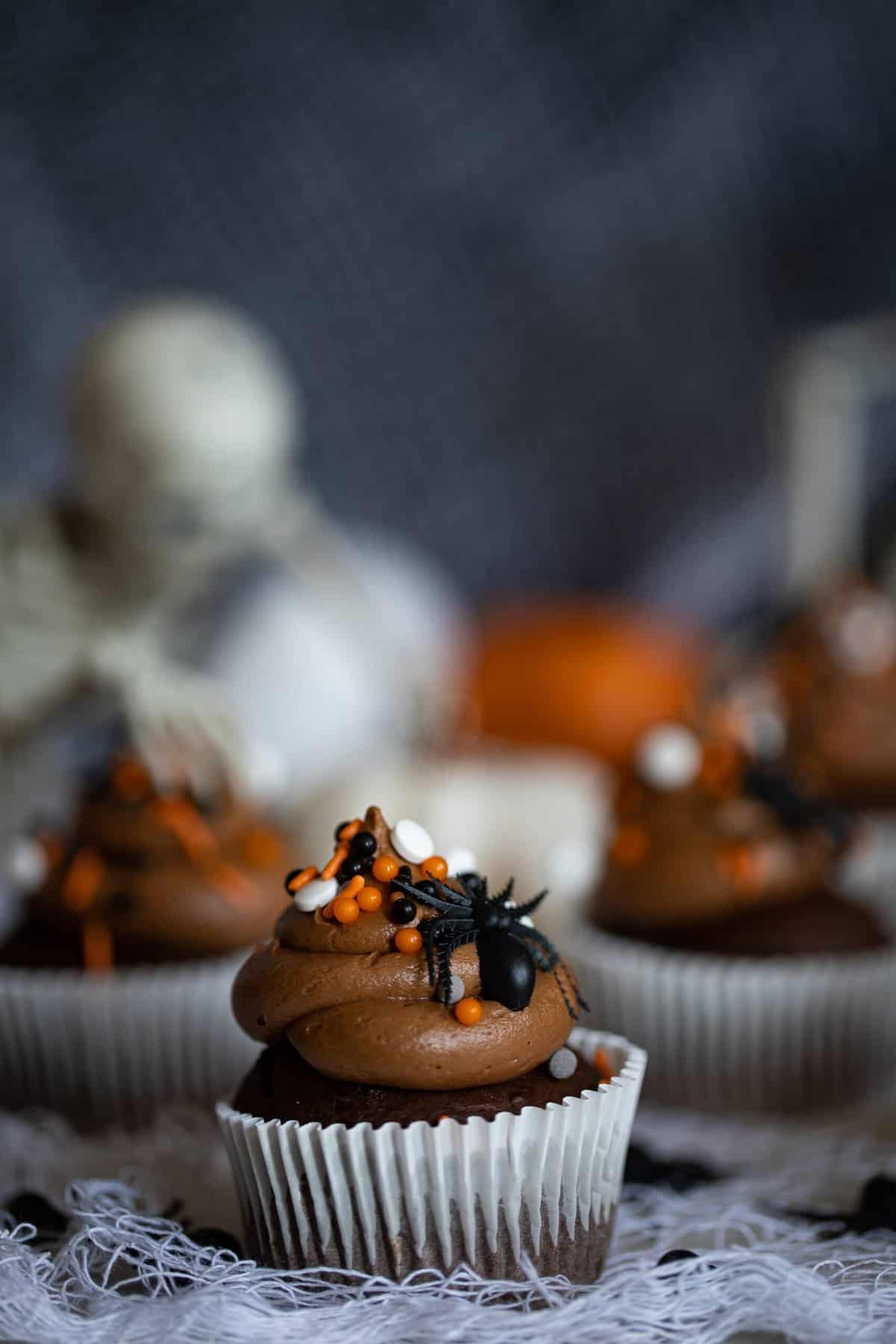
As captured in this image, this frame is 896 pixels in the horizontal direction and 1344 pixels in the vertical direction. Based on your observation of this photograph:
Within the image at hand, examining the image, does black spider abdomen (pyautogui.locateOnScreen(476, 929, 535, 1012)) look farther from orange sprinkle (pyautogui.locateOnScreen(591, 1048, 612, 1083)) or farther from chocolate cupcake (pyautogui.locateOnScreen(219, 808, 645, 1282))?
orange sprinkle (pyautogui.locateOnScreen(591, 1048, 612, 1083))

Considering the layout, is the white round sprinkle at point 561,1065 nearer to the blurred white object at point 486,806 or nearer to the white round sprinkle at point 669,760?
the white round sprinkle at point 669,760

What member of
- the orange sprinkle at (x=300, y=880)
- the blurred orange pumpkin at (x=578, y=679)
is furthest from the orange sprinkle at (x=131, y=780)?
the blurred orange pumpkin at (x=578, y=679)

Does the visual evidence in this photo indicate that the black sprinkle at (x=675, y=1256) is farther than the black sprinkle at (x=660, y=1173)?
No

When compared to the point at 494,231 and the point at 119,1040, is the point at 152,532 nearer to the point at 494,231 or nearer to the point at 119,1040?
the point at 119,1040

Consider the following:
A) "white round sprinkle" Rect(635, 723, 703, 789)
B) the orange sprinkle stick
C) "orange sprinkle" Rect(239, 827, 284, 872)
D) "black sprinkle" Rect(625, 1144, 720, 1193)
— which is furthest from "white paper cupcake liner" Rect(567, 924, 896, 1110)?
the orange sprinkle stick

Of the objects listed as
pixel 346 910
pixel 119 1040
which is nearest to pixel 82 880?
pixel 119 1040
